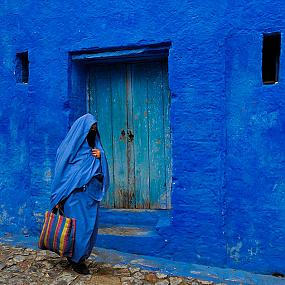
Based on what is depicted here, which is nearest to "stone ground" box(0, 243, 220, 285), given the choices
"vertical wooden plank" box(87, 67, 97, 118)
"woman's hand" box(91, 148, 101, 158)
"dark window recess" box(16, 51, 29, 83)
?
"woman's hand" box(91, 148, 101, 158)

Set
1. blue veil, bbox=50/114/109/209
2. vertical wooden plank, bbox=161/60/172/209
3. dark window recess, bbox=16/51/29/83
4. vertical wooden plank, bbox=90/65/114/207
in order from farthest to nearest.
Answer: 1. dark window recess, bbox=16/51/29/83
2. vertical wooden plank, bbox=90/65/114/207
3. vertical wooden plank, bbox=161/60/172/209
4. blue veil, bbox=50/114/109/209

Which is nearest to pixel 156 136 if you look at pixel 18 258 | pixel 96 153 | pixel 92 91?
pixel 92 91

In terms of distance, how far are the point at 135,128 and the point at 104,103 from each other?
0.50 metres

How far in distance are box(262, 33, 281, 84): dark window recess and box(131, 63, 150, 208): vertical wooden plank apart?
141 centimetres

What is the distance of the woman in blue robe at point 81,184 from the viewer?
12.7 feet

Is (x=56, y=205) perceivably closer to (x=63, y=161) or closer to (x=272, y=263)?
(x=63, y=161)

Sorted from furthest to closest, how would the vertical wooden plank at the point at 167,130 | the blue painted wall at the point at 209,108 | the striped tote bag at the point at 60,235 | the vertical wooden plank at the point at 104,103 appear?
the vertical wooden plank at the point at 104,103 < the vertical wooden plank at the point at 167,130 < the blue painted wall at the point at 209,108 < the striped tote bag at the point at 60,235

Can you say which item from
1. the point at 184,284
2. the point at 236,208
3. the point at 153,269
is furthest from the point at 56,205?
the point at 236,208

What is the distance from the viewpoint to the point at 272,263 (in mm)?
→ 4031

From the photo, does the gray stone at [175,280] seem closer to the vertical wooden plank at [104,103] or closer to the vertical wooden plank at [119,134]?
the vertical wooden plank at [119,134]

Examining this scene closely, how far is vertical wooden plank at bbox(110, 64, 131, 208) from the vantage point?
197 inches

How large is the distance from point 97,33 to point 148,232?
7.60ft

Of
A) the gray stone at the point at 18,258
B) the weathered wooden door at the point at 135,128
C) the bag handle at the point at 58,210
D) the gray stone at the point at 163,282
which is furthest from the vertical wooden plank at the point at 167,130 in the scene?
the gray stone at the point at 18,258

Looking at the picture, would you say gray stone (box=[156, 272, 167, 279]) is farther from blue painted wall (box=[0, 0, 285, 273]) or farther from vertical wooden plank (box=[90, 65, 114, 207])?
vertical wooden plank (box=[90, 65, 114, 207])
